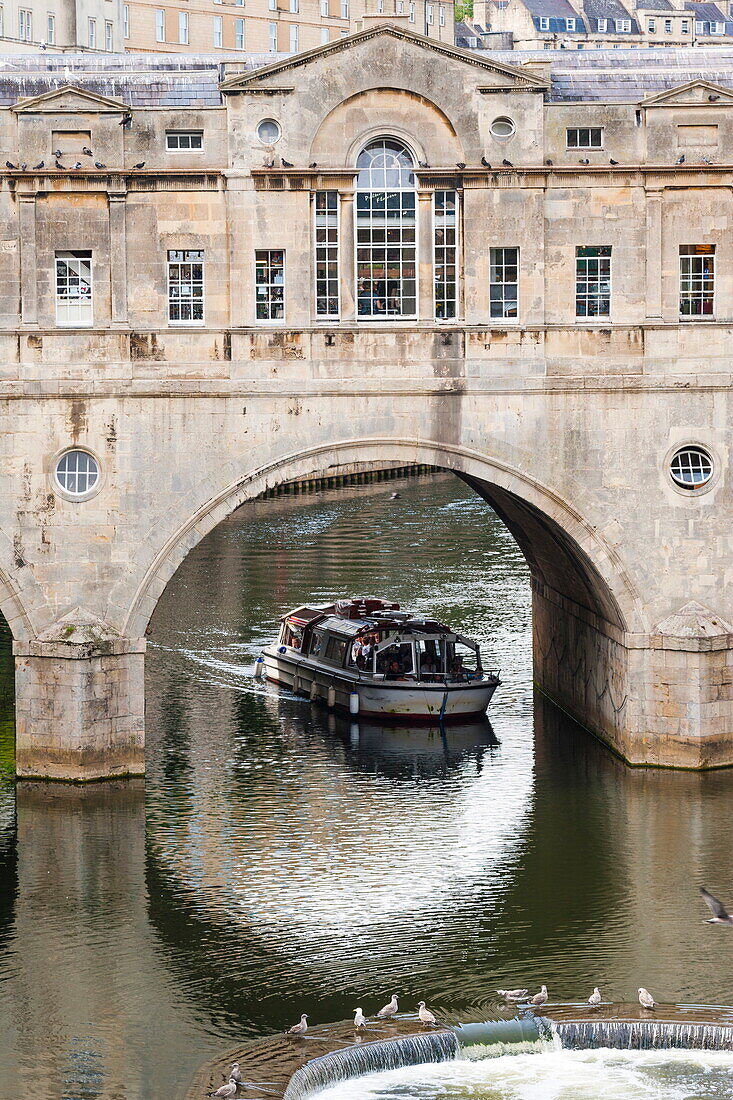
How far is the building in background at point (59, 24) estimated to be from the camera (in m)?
Result: 107

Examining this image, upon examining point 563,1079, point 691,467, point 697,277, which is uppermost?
point 697,277

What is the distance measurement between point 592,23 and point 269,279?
131 meters

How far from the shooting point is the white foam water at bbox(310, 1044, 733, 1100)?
29875 mm

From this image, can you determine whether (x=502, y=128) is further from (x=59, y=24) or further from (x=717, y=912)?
(x=59, y=24)

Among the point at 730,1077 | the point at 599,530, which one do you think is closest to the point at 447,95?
the point at 599,530

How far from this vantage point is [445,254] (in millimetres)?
45000

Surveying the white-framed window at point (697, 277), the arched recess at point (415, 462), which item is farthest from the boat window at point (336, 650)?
the white-framed window at point (697, 277)

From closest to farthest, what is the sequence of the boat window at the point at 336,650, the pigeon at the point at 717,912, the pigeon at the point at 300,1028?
the pigeon at the point at 300,1028 < the pigeon at the point at 717,912 < the boat window at the point at 336,650

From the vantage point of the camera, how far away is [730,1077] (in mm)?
30281

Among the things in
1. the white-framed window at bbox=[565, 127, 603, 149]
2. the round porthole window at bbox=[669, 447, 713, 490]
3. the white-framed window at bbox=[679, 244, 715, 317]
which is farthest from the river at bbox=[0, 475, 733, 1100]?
the white-framed window at bbox=[565, 127, 603, 149]

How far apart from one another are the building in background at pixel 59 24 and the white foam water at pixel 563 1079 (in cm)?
7915

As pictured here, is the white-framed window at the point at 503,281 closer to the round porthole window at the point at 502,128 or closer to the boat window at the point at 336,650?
the round porthole window at the point at 502,128

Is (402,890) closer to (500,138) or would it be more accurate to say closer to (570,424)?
(570,424)

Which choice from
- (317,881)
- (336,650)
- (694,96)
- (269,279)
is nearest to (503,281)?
(269,279)
